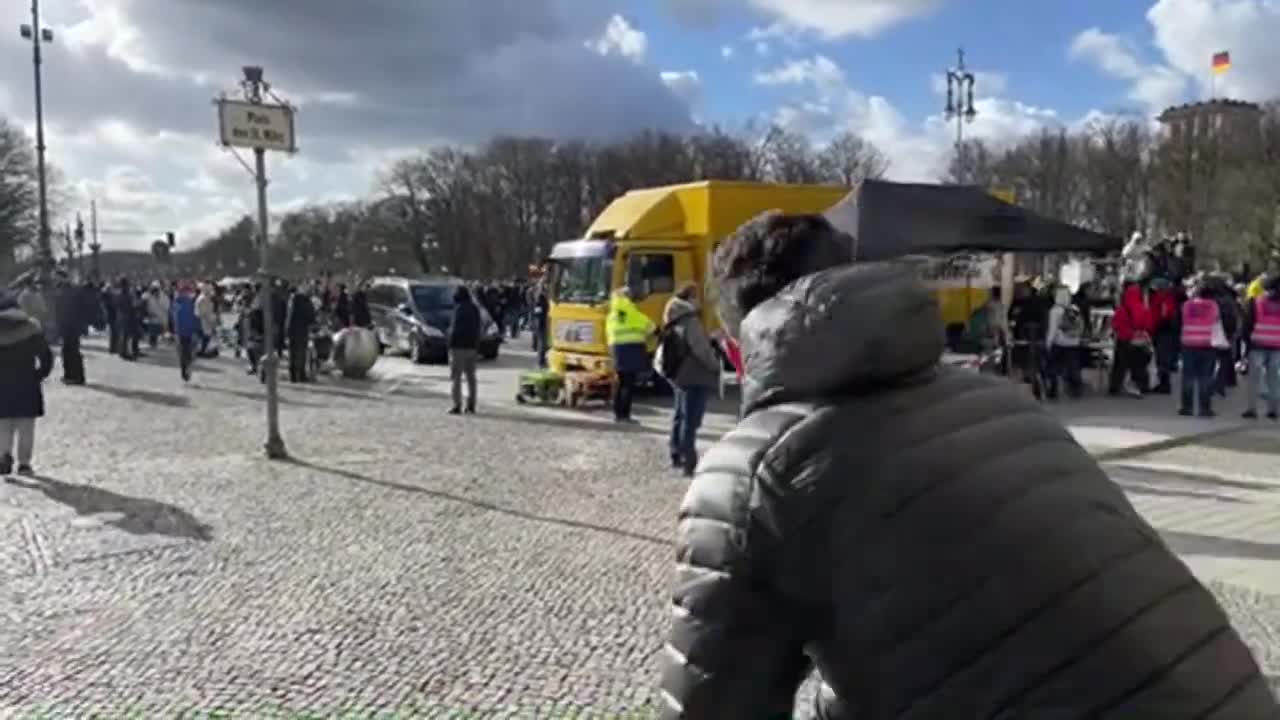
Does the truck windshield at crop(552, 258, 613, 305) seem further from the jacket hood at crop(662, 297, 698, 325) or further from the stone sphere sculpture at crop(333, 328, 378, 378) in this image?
the jacket hood at crop(662, 297, 698, 325)

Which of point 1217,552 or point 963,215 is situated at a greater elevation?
point 963,215

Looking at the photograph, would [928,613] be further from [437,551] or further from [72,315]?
[72,315]

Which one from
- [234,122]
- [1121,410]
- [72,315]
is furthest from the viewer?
[72,315]

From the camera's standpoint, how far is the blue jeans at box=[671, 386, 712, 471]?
33.3ft

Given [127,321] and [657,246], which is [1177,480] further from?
[127,321]

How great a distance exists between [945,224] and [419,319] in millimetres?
15759

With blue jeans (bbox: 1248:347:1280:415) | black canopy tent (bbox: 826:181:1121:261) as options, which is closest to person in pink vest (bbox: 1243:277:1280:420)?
blue jeans (bbox: 1248:347:1280:415)

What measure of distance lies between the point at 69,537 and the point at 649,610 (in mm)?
4387

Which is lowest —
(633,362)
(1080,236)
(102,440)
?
(102,440)

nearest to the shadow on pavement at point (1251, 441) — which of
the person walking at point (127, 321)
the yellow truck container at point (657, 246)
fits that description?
the yellow truck container at point (657, 246)

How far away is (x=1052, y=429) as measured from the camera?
1.71m

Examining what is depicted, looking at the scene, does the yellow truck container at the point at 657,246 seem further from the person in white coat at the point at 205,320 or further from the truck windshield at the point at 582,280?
the person in white coat at the point at 205,320

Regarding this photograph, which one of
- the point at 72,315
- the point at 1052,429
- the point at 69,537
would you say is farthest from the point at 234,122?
the point at 72,315

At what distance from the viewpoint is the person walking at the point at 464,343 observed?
14.7 m
